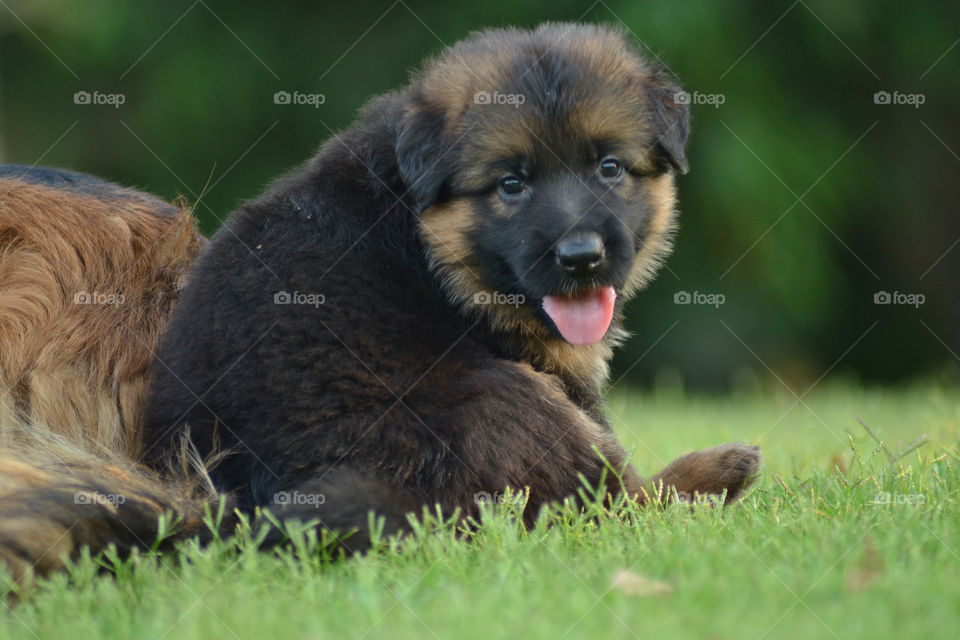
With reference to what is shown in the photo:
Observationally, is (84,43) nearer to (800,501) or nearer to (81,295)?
(81,295)

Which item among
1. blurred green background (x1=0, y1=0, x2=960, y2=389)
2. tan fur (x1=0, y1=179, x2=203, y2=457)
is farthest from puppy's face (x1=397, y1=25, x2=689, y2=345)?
blurred green background (x1=0, y1=0, x2=960, y2=389)

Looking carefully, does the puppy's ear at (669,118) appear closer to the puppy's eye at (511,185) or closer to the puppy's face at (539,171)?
the puppy's face at (539,171)

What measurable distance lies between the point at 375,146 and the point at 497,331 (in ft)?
2.68

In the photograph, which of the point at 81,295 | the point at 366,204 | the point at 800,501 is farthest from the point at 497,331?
the point at 81,295

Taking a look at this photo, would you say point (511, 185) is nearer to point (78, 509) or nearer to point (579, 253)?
point (579, 253)

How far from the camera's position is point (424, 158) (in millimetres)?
3920

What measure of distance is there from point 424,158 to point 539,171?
0.40m

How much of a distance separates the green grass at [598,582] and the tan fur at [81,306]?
37.9 inches

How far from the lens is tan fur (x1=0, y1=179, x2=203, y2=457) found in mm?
3922

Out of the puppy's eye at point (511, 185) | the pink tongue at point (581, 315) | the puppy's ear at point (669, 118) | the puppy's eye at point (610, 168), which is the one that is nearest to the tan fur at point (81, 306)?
the puppy's eye at point (511, 185)

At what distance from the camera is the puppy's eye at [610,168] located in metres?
4.07

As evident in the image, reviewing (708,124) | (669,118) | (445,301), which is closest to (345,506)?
(445,301)

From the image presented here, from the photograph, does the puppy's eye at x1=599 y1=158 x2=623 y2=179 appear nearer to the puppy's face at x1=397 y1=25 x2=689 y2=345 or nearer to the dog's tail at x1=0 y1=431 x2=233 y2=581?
the puppy's face at x1=397 y1=25 x2=689 y2=345

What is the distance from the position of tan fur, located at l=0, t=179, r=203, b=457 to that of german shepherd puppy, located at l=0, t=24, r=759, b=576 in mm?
221
